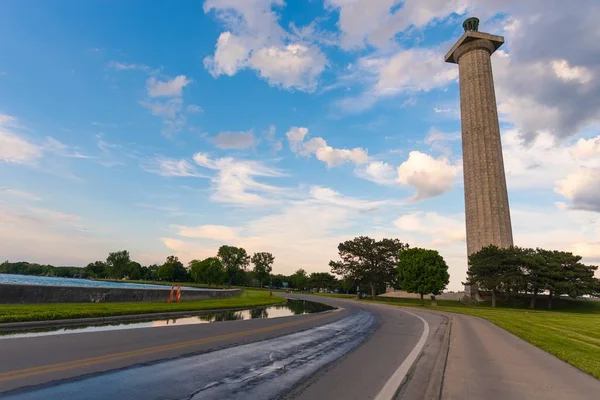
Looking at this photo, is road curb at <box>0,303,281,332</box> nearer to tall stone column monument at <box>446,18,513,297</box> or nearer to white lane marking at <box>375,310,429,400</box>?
white lane marking at <box>375,310,429,400</box>

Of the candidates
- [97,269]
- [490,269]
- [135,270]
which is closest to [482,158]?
[490,269]

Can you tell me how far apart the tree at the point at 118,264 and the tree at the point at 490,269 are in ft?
468

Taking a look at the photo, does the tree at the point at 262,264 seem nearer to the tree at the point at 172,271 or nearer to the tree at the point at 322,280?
the tree at the point at 322,280

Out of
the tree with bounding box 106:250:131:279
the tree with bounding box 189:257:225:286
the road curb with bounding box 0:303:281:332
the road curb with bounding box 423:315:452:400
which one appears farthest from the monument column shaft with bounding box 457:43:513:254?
the tree with bounding box 106:250:131:279

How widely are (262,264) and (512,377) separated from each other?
12242 centimetres

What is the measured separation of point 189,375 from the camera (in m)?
6.64

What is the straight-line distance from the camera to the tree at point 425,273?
5847 centimetres

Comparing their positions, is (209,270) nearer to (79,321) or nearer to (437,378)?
(79,321)

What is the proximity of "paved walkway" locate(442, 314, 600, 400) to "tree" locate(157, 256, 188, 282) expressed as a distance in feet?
469

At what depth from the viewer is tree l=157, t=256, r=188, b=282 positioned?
459 feet

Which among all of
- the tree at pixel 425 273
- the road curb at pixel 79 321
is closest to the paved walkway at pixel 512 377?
the road curb at pixel 79 321

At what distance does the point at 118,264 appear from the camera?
504ft

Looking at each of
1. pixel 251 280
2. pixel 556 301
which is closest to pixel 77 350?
pixel 556 301

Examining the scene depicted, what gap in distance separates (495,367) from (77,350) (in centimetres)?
1021
